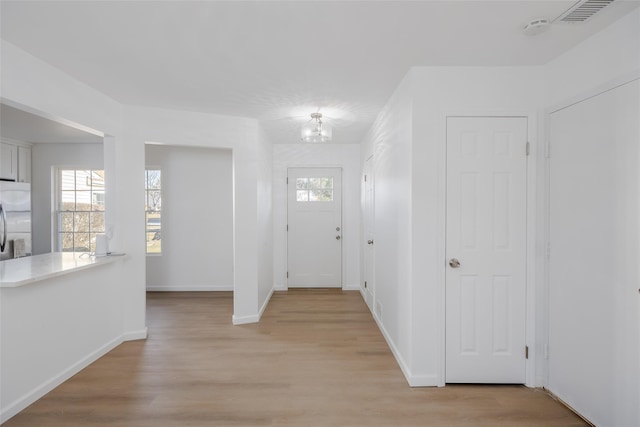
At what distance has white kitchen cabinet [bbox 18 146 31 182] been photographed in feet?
15.1

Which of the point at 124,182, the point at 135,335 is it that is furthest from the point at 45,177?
the point at 135,335

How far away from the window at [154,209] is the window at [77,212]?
73 centimetres

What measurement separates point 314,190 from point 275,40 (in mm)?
3370

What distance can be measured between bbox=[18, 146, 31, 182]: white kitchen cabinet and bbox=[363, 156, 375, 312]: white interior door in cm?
522

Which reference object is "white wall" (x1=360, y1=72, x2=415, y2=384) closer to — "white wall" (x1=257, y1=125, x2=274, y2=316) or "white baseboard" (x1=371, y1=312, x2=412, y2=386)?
"white baseboard" (x1=371, y1=312, x2=412, y2=386)

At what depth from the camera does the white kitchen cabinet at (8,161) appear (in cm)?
436

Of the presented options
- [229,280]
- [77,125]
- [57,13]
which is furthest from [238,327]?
[57,13]

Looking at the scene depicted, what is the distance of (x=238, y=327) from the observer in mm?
3555

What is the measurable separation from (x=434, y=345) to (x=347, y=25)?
2.34 metres

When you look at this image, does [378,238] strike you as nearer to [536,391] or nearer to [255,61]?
[536,391]

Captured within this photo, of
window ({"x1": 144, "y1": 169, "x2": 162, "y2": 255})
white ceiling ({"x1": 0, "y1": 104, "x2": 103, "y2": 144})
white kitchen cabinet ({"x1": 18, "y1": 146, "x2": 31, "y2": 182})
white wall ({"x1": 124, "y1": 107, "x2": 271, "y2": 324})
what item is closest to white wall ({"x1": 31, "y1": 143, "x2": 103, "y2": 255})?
white kitchen cabinet ({"x1": 18, "y1": 146, "x2": 31, "y2": 182})

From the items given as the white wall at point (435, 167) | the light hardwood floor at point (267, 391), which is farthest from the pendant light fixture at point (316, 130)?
the light hardwood floor at point (267, 391)

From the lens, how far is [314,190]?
5.27 m

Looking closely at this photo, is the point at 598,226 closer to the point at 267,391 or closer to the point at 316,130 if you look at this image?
the point at 267,391
